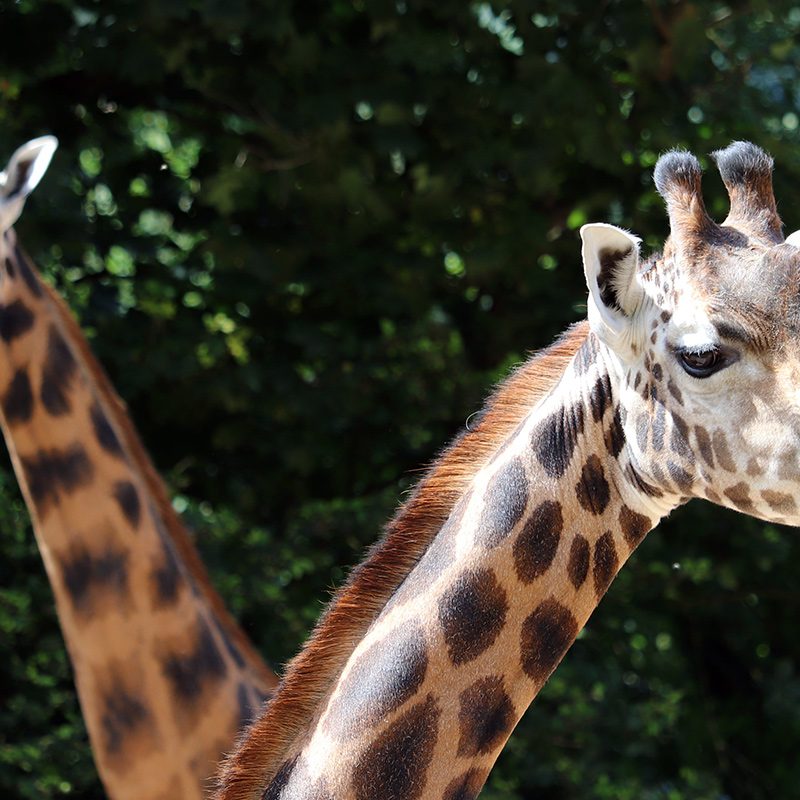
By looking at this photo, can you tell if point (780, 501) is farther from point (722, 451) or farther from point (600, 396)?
point (600, 396)

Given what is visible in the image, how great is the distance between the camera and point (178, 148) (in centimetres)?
611

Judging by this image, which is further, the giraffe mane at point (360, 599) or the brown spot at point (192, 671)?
the brown spot at point (192, 671)

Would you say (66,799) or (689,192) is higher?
(689,192)

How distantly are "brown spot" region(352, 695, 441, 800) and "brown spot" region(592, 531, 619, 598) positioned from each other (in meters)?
0.35

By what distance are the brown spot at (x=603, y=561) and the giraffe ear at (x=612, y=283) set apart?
13.0 inches

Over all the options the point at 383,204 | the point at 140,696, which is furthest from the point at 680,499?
the point at 383,204

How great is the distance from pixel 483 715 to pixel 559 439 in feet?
1.56

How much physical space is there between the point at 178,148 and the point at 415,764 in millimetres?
4312

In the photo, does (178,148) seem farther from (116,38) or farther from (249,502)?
(249,502)

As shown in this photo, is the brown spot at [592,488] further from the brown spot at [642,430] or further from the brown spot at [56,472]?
the brown spot at [56,472]

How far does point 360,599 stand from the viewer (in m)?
2.43

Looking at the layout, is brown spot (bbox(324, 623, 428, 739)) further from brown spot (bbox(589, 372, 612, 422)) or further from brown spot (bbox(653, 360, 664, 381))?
brown spot (bbox(653, 360, 664, 381))

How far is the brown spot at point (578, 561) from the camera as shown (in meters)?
2.36

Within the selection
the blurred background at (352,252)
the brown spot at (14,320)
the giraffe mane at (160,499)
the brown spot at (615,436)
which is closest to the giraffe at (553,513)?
the brown spot at (615,436)
